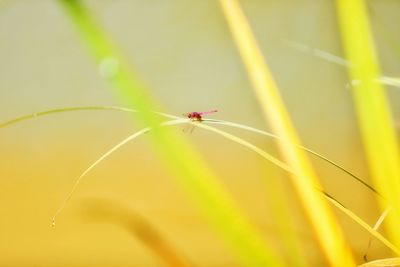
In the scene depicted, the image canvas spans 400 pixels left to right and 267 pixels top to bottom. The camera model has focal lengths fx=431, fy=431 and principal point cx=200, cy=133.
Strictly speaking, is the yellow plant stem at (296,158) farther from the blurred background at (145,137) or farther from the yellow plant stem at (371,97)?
the blurred background at (145,137)

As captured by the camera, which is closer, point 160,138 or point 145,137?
point 160,138

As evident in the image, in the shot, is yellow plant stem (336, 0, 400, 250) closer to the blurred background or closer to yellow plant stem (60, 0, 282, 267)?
yellow plant stem (60, 0, 282, 267)

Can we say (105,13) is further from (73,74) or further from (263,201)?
(263,201)

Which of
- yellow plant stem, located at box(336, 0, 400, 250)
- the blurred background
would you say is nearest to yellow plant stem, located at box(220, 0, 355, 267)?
yellow plant stem, located at box(336, 0, 400, 250)

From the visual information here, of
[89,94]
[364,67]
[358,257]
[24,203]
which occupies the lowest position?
[364,67]

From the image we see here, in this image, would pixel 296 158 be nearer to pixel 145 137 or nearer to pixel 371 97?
pixel 371 97

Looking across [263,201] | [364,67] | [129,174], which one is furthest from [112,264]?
[364,67]

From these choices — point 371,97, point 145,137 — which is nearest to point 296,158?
point 371,97
